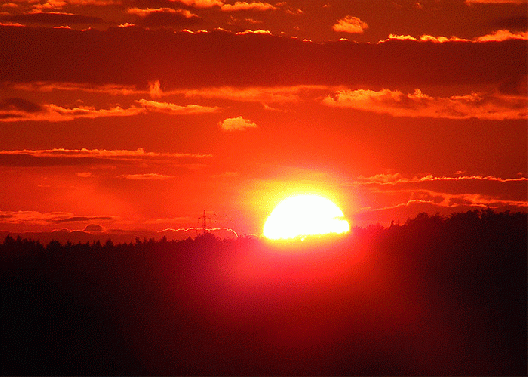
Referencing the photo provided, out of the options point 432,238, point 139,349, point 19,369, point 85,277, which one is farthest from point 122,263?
point 432,238

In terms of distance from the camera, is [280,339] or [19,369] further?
[280,339]

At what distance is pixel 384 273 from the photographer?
49.5 metres

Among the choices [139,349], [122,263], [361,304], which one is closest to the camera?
[139,349]

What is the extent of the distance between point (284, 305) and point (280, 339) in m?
2.59

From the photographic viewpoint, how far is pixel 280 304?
4709 cm

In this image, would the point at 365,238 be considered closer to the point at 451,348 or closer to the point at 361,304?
the point at 361,304

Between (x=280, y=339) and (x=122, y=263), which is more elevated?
(x=122, y=263)

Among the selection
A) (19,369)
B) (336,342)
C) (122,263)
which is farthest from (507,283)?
(19,369)

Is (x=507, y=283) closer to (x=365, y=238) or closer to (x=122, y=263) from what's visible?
(x=365, y=238)

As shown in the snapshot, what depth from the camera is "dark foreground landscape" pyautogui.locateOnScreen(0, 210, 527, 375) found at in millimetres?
42406

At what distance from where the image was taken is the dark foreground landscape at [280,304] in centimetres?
4241

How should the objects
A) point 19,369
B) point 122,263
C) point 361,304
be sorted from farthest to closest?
point 122,263 → point 361,304 → point 19,369

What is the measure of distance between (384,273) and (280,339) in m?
7.13

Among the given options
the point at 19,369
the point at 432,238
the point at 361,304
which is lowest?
the point at 19,369
